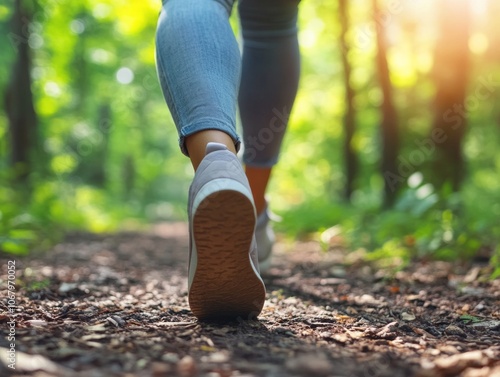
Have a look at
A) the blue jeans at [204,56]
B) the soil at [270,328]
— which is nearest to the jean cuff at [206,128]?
the blue jeans at [204,56]

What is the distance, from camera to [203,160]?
3.90ft

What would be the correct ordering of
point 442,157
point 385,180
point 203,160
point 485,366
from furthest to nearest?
1. point 385,180
2. point 442,157
3. point 203,160
4. point 485,366

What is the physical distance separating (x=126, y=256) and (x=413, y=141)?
717 cm

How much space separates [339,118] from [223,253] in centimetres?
1285

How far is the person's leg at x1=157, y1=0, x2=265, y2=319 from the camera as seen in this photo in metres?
1.13

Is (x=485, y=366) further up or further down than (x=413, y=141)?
further down

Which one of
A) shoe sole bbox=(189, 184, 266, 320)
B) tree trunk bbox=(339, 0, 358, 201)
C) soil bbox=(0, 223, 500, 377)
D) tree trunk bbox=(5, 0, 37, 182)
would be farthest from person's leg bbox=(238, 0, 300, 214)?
tree trunk bbox=(339, 0, 358, 201)

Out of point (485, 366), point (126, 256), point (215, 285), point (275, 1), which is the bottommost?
point (485, 366)

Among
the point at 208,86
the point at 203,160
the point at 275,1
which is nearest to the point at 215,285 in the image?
the point at 203,160

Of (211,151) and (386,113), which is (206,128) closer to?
(211,151)

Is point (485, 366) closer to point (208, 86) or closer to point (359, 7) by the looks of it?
point (208, 86)

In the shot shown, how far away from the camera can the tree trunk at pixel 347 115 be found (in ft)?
30.0

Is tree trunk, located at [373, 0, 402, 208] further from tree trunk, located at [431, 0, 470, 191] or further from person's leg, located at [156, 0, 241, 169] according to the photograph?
person's leg, located at [156, 0, 241, 169]

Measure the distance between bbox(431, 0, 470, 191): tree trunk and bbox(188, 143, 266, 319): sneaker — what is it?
4351mm
